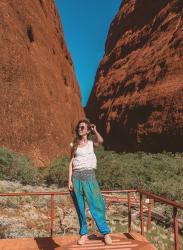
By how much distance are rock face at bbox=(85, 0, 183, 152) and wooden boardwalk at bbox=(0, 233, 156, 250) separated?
60.6 ft

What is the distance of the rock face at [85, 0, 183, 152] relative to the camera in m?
24.3

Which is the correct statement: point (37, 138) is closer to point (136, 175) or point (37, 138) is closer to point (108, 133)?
point (136, 175)

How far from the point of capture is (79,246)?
4359 mm

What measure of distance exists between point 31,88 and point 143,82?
10159 millimetres

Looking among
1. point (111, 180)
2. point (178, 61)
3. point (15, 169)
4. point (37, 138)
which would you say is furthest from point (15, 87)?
point (178, 61)

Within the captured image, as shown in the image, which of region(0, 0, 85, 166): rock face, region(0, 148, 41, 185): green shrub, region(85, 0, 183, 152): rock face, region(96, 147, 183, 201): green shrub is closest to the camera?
region(96, 147, 183, 201): green shrub

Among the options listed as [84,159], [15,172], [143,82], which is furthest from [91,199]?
[143,82]

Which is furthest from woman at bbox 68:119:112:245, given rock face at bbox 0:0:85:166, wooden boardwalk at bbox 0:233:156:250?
rock face at bbox 0:0:85:166

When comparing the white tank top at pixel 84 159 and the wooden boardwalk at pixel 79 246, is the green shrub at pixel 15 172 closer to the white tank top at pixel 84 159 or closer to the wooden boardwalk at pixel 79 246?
the wooden boardwalk at pixel 79 246

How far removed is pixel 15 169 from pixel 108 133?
692 inches

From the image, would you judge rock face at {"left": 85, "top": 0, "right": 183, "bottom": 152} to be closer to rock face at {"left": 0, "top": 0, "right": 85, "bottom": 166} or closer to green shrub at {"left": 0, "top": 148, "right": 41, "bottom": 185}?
rock face at {"left": 0, "top": 0, "right": 85, "bottom": 166}

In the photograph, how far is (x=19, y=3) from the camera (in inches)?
965

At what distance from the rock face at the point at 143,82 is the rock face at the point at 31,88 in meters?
4.81

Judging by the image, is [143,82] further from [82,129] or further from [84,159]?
[84,159]
